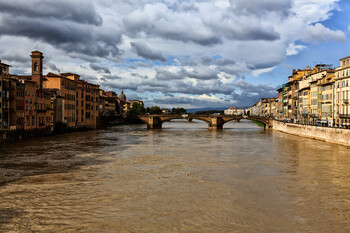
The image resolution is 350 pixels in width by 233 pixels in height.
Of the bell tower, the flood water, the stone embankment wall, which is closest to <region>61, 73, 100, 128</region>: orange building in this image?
the bell tower

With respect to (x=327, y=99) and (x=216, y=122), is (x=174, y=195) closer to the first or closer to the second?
(x=327, y=99)

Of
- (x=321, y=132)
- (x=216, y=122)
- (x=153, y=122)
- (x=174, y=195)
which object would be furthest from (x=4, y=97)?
(x=216, y=122)

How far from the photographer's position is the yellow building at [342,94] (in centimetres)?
4156

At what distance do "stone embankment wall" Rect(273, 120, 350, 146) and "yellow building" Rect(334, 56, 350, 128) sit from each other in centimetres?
228

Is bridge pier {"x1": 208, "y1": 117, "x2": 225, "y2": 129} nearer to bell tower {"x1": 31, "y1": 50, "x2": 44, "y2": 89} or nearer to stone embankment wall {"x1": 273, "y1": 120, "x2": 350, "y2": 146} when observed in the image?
stone embankment wall {"x1": 273, "y1": 120, "x2": 350, "y2": 146}

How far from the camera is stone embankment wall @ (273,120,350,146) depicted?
3662cm

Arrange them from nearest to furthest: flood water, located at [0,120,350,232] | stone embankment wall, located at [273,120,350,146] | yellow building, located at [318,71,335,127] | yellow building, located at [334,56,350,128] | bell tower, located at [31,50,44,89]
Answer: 1. flood water, located at [0,120,350,232]
2. stone embankment wall, located at [273,120,350,146]
3. yellow building, located at [334,56,350,128]
4. yellow building, located at [318,71,335,127]
5. bell tower, located at [31,50,44,89]

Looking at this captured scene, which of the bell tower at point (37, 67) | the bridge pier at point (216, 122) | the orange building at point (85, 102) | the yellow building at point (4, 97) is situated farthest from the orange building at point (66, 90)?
the bridge pier at point (216, 122)

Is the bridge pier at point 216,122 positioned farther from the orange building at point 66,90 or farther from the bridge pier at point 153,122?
the orange building at point 66,90

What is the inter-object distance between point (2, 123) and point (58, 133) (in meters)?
16.1

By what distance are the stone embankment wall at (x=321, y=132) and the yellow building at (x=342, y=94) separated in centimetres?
228

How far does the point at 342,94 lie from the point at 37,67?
4651 cm

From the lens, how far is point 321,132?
43.2 m

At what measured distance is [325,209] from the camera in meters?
13.6
